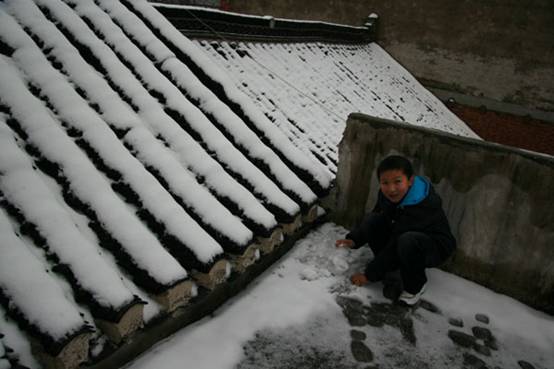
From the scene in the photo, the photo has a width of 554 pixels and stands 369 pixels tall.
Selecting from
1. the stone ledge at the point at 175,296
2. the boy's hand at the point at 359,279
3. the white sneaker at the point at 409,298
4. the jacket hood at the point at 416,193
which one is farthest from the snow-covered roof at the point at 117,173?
the white sneaker at the point at 409,298

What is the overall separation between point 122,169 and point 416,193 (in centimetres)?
220

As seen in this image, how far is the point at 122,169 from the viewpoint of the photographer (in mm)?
2523

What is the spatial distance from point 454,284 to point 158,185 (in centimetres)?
272

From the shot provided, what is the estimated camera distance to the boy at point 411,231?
9.45ft

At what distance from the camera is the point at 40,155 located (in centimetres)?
240

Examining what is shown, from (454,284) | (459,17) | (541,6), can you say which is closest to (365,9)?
(459,17)

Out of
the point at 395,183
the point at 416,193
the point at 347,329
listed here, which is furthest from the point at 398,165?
the point at 347,329

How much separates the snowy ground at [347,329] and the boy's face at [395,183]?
89 centimetres

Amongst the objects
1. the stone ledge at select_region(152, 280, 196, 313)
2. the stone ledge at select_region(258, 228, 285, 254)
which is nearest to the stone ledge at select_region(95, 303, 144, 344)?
the stone ledge at select_region(152, 280, 196, 313)

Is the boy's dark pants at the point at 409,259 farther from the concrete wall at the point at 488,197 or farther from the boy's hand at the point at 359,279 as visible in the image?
the concrete wall at the point at 488,197

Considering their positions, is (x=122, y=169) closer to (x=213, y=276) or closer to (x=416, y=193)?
(x=213, y=276)

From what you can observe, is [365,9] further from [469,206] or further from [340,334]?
[340,334]

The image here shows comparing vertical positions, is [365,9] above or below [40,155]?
above

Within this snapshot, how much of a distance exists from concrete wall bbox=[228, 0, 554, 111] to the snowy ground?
972 centimetres
